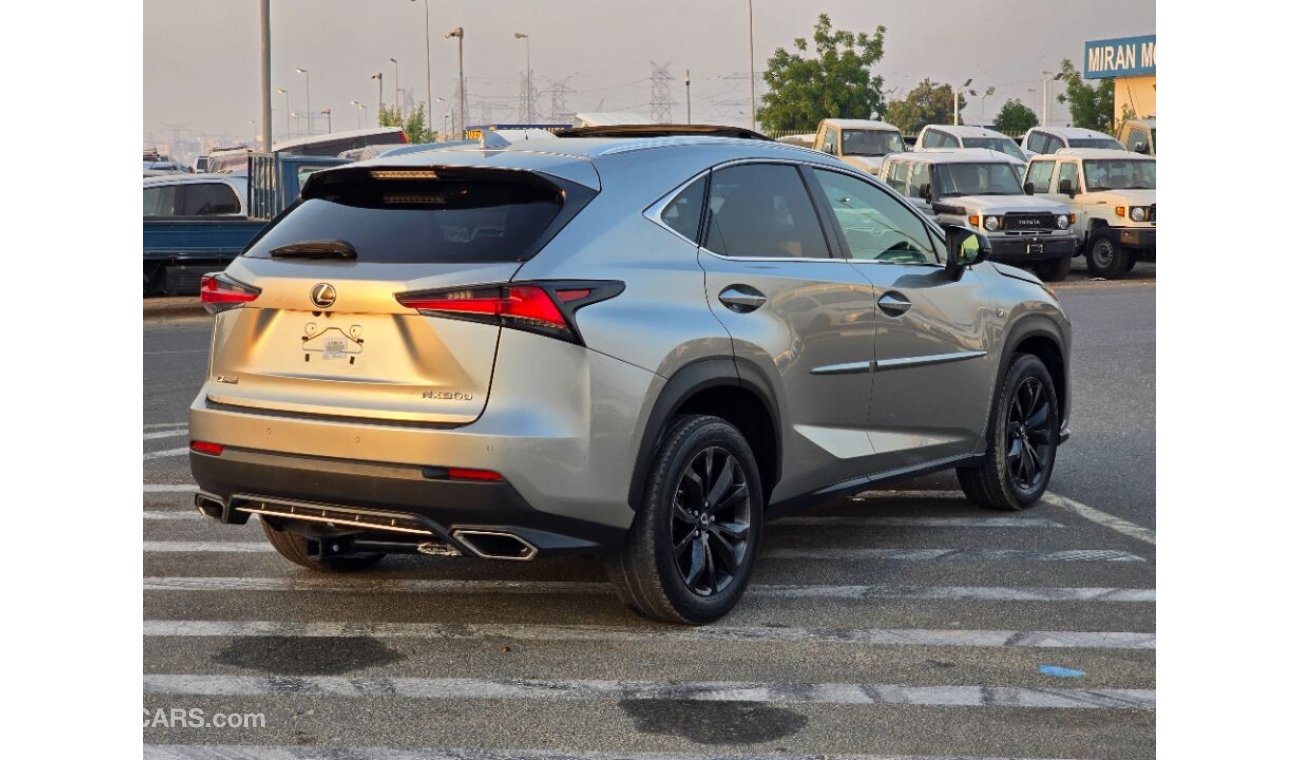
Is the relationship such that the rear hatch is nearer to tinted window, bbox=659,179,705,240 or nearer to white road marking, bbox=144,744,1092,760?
tinted window, bbox=659,179,705,240

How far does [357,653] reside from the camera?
5.45 m

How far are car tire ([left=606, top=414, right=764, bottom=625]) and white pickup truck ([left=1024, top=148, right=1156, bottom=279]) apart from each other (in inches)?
777

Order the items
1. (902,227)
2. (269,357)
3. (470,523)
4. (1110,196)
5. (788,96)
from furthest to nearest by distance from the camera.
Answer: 1. (788,96)
2. (1110,196)
3. (902,227)
4. (269,357)
5. (470,523)

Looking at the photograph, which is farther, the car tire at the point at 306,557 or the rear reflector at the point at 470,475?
the car tire at the point at 306,557

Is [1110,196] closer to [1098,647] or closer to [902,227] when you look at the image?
[902,227]

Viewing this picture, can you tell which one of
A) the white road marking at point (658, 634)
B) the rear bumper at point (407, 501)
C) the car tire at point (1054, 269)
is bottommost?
the white road marking at point (658, 634)

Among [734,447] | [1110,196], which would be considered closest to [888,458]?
[734,447]

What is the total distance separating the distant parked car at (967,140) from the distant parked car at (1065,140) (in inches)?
14.4

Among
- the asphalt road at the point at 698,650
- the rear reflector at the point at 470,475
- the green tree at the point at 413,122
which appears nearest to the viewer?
the asphalt road at the point at 698,650

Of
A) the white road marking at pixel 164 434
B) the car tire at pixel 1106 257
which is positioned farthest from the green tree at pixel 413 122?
the white road marking at pixel 164 434

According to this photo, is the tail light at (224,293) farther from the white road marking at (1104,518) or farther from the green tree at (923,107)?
the green tree at (923,107)

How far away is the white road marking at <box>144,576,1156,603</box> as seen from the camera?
6234 millimetres

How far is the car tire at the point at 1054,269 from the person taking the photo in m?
24.7

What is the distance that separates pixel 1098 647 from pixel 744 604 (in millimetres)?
1296
